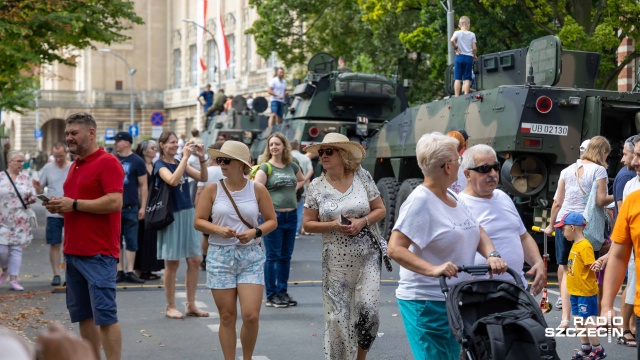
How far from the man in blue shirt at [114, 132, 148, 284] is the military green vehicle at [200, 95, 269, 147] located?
467 inches

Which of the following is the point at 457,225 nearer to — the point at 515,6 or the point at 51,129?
the point at 515,6

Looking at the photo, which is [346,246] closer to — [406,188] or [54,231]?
[54,231]

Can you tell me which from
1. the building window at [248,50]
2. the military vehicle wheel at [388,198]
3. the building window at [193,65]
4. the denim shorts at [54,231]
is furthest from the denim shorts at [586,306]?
the building window at [193,65]

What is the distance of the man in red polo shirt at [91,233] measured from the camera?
726 cm

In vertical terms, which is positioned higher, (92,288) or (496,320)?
(496,320)

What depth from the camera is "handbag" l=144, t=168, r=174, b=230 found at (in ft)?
35.9

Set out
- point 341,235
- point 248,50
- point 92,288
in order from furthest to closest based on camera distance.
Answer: point 248,50
point 341,235
point 92,288

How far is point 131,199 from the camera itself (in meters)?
13.6

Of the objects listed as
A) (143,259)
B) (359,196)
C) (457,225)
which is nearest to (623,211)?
(457,225)

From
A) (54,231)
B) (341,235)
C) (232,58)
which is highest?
(232,58)

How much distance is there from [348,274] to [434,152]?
6.69 ft

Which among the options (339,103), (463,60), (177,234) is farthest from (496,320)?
(339,103)

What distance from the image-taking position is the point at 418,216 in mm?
5531

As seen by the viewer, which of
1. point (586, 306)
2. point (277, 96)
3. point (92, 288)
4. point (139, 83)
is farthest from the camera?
point (139, 83)
